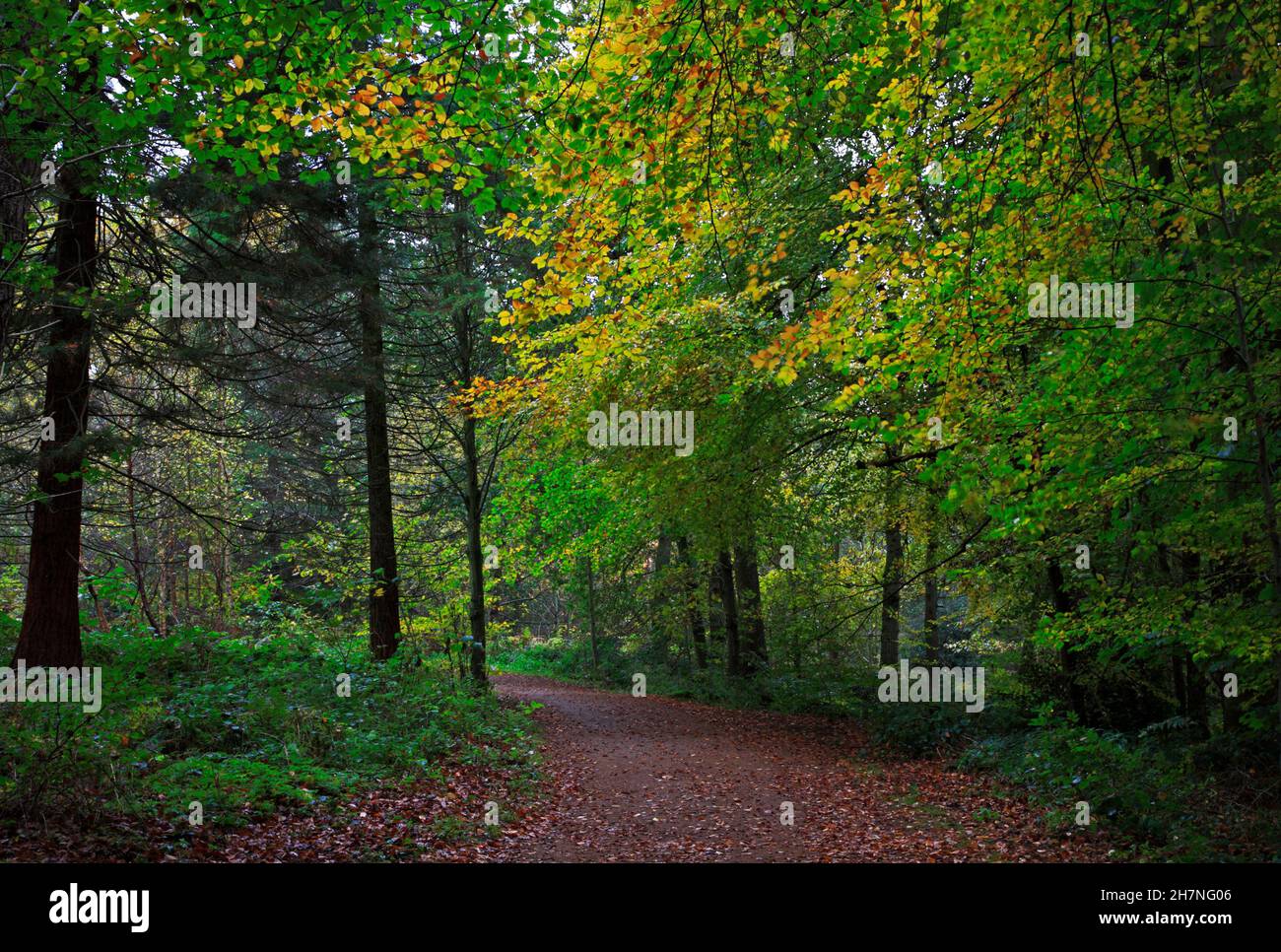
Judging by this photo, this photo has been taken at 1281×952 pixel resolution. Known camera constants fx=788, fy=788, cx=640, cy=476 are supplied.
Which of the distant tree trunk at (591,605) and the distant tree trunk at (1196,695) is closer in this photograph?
the distant tree trunk at (1196,695)

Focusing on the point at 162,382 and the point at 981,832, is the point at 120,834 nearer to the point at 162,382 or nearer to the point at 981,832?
the point at 162,382

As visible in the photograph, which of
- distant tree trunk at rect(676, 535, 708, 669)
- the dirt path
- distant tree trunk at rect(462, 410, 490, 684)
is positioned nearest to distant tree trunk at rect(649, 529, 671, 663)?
distant tree trunk at rect(676, 535, 708, 669)

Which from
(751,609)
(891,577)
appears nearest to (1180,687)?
(891,577)

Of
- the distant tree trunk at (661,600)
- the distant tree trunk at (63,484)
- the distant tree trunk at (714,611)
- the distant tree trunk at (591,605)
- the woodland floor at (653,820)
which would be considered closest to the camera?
the woodland floor at (653,820)

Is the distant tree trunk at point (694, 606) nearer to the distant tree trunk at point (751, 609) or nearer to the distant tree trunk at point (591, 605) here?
the distant tree trunk at point (751, 609)

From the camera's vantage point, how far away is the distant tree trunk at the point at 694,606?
21688 millimetres

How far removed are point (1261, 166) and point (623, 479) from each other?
9498 mm

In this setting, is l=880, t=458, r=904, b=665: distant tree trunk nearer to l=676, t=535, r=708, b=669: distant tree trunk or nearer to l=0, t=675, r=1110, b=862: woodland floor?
l=0, t=675, r=1110, b=862: woodland floor

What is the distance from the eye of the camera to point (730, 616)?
19.4 m

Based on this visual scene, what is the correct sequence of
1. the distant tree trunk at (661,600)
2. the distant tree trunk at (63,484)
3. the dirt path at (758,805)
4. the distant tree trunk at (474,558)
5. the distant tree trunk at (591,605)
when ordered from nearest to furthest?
the dirt path at (758,805) → the distant tree trunk at (63,484) → the distant tree trunk at (474,558) → the distant tree trunk at (661,600) → the distant tree trunk at (591,605)

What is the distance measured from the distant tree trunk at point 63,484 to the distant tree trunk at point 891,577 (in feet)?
35.0

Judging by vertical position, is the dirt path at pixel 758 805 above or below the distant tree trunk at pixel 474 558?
below

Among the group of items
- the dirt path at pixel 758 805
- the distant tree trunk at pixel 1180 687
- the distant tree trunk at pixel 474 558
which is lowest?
A: the dirt path at pixel 758 805

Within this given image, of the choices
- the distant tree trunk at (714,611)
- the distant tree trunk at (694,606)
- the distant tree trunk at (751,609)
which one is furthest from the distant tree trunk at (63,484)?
the distant tree trunk at (714,611)
